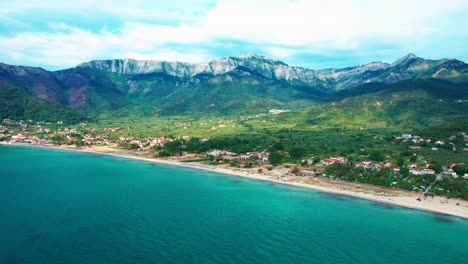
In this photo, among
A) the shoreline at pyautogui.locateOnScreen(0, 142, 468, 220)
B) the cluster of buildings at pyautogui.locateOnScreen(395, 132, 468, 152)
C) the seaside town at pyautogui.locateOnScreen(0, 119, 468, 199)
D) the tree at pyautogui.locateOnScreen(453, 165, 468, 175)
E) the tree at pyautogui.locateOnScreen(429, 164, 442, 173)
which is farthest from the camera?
the cluster of buildings at pyautogui.locateOnScreen(395, 132, 468, 152)

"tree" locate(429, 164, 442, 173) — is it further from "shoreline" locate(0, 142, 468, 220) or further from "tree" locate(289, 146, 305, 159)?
"tree" locate(289, 146, 305, 159)

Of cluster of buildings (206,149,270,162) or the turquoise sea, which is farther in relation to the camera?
cluster of buildings (206,149,270,162)

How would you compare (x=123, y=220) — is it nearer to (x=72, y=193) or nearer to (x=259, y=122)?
(x=72, y=193)

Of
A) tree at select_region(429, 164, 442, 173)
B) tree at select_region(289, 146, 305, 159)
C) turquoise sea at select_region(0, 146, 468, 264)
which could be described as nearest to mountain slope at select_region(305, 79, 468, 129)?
tree at select_region(289, 146, 305, 159)

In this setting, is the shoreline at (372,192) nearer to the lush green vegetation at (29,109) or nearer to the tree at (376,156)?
the tree at (376,156)

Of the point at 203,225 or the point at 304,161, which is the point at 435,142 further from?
the point at 203,225

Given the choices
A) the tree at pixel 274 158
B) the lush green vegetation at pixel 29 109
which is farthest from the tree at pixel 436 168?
the lush green vegetation at pixel 29 109
